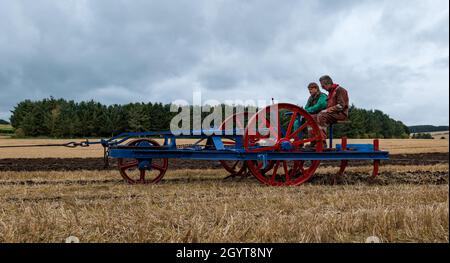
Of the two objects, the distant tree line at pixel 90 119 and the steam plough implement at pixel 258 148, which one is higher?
the distant tree line at pixel 90 119

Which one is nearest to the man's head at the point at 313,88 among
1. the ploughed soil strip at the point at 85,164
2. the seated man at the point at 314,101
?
the seated man at the point at 314,101

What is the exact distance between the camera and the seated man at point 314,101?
884cm

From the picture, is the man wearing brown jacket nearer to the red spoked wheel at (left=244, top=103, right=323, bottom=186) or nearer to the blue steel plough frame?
the red spoked wheel at (left=244, top=103, right=323, bottom=186)

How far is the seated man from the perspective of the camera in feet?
29.0

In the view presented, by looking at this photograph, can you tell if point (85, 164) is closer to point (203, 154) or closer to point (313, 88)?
point (203, 154)

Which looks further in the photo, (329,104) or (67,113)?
(67,113)

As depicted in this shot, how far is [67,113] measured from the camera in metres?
58.8

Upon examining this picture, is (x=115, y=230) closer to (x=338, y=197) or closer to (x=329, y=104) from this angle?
(x=338, y=197)

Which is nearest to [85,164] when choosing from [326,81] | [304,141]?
[304,141]

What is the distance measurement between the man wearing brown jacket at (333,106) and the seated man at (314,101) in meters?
0.17

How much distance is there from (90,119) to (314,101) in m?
53.1

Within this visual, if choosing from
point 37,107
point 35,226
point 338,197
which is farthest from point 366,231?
point 37,107

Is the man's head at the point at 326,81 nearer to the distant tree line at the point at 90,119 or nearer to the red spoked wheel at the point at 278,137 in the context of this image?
the red spoked wheel at the point at 278,137

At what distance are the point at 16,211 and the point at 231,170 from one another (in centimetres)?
568
